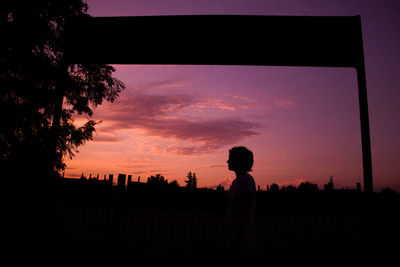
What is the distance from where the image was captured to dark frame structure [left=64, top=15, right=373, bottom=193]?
4.11m

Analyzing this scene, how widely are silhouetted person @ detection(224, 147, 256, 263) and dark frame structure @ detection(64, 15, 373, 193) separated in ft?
6.89

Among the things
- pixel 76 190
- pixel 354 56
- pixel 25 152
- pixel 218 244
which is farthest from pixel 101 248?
pixel 354 56

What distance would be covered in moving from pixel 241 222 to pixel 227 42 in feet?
8.86

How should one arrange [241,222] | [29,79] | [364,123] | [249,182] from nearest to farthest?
[241,222] → [249,182] → [364,123] → [29,79]

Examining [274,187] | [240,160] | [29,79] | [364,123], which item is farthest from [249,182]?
[29,79]

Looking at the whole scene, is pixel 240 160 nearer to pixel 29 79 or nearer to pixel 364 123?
pixel 364 123

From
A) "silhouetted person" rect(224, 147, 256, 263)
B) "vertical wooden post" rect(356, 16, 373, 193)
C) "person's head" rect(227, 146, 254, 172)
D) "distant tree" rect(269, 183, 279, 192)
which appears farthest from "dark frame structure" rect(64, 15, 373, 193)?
"silhouetted person" rect(224, 147, 256, 263)

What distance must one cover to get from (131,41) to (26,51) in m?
4.73

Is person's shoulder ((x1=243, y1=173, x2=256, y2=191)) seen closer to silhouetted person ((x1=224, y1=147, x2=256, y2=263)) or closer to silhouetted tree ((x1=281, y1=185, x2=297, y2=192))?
silhouetted person ((x1=224, y1=147, x2=256, y2=263))

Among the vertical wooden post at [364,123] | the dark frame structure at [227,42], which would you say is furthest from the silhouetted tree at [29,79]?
the vertical wooden post at [364,123]

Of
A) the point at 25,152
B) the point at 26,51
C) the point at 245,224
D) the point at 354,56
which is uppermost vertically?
the point at 26,51

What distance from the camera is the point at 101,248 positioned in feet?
16.7

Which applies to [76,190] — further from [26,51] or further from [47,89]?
[26,51]

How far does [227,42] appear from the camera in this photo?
4238mm
